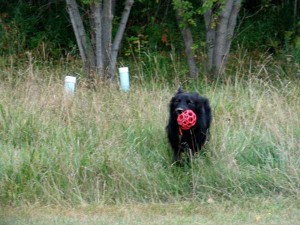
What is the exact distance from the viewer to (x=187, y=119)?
818 centimetres

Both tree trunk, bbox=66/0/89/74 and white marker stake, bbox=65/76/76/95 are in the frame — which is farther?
tree trunk, bbox=66/0/89/74

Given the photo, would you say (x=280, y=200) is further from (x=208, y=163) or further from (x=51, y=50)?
(x=51, y=50)

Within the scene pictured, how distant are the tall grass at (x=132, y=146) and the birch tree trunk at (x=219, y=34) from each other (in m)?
1.34

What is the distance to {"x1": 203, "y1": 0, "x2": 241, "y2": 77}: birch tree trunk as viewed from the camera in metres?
12.0

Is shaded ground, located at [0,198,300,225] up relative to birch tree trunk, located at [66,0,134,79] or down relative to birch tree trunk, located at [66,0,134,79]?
down

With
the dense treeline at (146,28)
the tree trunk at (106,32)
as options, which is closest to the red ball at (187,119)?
the tree trunk at (106,32)

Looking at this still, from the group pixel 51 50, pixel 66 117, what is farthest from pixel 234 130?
pixel 51 50

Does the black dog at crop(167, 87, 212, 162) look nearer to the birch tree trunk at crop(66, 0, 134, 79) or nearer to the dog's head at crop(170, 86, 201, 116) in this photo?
Answer: the dog's head at crop(170, 86, 201, 116)

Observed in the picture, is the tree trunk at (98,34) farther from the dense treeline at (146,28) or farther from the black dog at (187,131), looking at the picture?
the black dog at (187,131)

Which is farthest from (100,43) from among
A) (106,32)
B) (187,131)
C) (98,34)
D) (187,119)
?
(187,119)

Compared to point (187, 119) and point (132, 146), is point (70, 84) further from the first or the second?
point (187, 119)

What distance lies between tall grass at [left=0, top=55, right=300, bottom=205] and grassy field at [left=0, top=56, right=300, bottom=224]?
0.6 inches

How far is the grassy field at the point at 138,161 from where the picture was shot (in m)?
7.66

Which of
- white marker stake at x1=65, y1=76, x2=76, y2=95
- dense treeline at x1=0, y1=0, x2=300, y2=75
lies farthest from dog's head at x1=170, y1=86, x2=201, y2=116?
dense treeline at x1=0, y1=0, x2=300, y2=75
